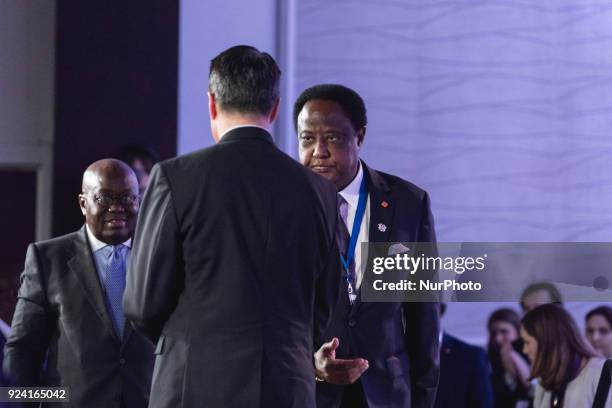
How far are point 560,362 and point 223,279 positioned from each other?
2.49 meters

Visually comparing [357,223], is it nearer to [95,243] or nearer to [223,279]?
[95,243]

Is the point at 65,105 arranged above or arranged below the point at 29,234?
above

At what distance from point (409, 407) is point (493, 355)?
252 centimetres

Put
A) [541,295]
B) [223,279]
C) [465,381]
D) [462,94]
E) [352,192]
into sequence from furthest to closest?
[462,94] < [541,295] < [465,381] < [352,192] < [223,279]

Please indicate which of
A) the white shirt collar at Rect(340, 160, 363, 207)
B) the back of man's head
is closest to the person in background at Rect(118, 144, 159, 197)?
the white shirt collar at Rect(340, 160, 363, 207)

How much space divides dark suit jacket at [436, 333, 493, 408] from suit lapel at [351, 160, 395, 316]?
5.55ft

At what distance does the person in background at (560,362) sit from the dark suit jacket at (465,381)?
26 cm

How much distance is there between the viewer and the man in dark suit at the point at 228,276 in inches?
96.4

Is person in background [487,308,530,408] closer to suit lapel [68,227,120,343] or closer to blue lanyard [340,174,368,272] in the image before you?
blue lanyard [340,174,368,272]

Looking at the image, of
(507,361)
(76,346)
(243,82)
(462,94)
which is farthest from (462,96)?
(243,82)

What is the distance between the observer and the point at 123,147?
218 inches

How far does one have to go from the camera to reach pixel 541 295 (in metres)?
5.05

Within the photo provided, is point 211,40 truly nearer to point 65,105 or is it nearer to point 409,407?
point 65,105

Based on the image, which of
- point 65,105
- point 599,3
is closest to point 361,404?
point 65,105
